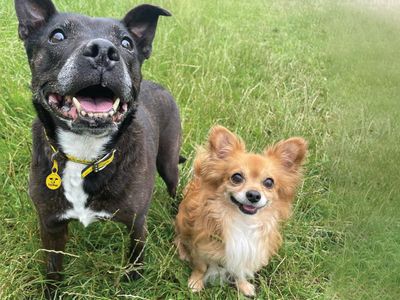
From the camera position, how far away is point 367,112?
741 mm

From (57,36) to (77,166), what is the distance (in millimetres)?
669

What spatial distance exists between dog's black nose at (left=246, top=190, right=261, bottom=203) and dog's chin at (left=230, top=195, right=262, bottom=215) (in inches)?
3.6

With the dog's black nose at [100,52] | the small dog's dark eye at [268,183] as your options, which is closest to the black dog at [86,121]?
the dog's black nose at [100,52]

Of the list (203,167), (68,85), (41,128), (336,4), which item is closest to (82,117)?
(68,85)

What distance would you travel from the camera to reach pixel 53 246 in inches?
104

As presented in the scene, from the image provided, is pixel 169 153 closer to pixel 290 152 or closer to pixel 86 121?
pixel 290 152

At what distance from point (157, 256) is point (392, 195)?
249cm

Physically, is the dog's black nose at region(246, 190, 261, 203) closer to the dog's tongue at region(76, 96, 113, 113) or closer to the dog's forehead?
the dog's tongue at region(76, 96, 113, 113)

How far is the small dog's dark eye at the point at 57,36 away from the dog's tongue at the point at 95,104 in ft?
1.02

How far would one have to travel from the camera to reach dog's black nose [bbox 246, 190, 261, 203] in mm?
2646

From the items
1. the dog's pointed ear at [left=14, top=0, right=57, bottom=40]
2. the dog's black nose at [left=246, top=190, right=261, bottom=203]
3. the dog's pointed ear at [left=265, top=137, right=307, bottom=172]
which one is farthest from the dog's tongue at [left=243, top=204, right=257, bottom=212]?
the dog's pointed ear at [left=14, top=0, right=57, bottom=40]

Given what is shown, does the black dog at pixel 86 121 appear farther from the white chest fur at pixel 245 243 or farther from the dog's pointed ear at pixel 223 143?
the white chest fur at pixel 245 243

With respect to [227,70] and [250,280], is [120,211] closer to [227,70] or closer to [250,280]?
[250,280]

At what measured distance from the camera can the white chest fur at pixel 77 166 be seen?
2301mm
